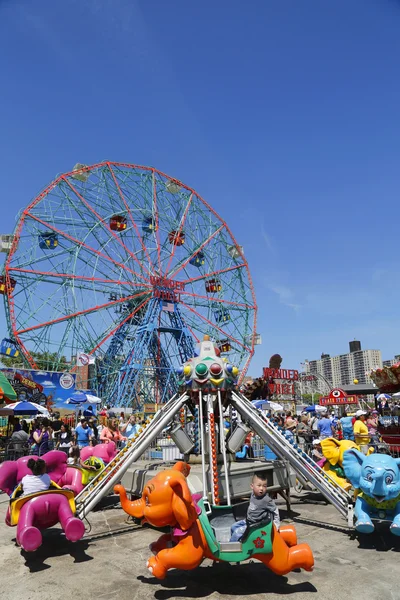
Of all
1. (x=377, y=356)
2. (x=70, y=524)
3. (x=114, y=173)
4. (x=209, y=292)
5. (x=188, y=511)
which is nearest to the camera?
(x=188, y=511)

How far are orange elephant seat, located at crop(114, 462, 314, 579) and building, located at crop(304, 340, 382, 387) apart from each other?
147084 millimetres

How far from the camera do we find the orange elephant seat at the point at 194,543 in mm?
4270

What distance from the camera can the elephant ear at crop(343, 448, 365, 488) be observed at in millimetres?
5934

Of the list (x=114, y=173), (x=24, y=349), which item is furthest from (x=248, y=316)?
(x=24, y=349)

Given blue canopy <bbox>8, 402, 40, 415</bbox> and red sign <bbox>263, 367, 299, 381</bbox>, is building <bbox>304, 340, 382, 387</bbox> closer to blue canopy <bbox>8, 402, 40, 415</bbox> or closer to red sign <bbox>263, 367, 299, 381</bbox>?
red sign <bbox>263, 367, 299, 381</bbox>

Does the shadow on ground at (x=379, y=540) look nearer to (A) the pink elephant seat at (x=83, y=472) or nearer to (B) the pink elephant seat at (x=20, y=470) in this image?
(A) the pink elephant seat at (x=83, y=472)

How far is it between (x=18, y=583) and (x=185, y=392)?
337 centimetres

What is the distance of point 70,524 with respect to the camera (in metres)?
5.29

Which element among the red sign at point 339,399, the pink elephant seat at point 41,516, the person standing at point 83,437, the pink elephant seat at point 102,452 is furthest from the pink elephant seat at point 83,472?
the red sign at point 339,399

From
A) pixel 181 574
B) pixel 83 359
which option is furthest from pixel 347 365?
pixel 181 574

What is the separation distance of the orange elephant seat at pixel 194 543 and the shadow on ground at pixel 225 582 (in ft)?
0.93

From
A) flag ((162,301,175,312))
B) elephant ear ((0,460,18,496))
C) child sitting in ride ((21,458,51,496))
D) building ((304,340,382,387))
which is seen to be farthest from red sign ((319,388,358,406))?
building ((304,340,382,387))

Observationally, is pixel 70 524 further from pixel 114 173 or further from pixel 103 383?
pixel 114 173

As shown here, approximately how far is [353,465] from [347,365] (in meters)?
165
